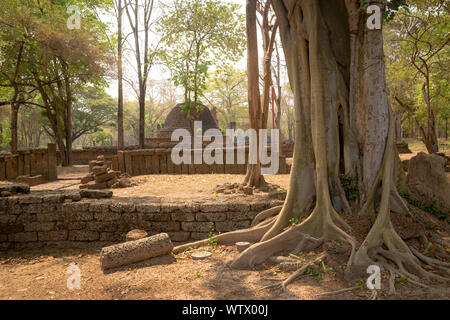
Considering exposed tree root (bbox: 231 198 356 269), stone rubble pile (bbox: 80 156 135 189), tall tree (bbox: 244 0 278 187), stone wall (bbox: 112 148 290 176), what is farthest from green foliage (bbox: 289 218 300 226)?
stone wall (bbox: 112 148 290 176)

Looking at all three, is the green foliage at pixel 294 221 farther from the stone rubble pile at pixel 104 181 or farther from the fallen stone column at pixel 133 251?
the stone rubble pile at pixel 104 181

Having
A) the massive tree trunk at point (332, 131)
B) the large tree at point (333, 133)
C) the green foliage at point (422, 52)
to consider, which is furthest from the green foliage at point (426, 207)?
the green foliage at point (422, 52)

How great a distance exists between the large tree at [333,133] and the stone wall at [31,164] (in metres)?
8.77

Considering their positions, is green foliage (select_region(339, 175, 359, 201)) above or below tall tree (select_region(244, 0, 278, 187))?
below

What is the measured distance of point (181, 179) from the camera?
9.48m

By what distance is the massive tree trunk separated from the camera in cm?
388

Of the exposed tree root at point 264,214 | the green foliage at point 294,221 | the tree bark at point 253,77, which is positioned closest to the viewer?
the green foliage at point 294,221

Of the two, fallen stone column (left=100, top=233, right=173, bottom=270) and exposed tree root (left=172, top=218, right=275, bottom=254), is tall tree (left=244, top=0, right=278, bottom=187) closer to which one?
exposed tree root (left=172, top=218, right=275, bottom=254)

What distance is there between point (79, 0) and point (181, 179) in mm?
13665

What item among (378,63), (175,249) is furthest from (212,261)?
(378,63)

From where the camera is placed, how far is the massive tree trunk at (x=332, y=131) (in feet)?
12.7

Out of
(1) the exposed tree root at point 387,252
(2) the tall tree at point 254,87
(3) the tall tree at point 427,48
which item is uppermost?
(3) the tall tree at point 427,48

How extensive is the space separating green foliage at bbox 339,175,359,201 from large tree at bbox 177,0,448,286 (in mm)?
53

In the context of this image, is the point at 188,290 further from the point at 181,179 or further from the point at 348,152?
the point at 181,179
